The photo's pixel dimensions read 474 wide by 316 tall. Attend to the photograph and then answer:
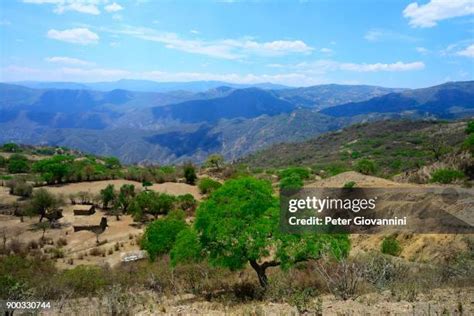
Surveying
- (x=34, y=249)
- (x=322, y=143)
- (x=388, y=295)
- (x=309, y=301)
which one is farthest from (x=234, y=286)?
(x=322, y=143)

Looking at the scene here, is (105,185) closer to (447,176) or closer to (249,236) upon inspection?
(447,176)

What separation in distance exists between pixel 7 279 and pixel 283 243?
26.8ft

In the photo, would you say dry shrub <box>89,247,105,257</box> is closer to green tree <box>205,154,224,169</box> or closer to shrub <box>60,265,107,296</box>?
shrub <box>60,265,107,296</box>

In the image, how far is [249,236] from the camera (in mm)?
11961

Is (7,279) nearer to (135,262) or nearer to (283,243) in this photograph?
(283,243)

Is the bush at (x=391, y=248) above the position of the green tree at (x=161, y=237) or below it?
above

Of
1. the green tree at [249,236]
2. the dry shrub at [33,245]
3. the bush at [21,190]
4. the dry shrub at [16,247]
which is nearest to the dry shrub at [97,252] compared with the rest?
the dry shrub at [16,247]

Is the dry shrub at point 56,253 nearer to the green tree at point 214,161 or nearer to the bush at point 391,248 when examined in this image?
the bush at point 391,248

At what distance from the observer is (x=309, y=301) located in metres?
10.0

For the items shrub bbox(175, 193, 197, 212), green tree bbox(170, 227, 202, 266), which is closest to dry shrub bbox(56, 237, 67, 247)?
shrub bbox(175, 193, 197, 212)

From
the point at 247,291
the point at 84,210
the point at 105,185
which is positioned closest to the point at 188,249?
the point at 247,291

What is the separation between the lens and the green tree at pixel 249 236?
467 inches

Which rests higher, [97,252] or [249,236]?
[249,236]

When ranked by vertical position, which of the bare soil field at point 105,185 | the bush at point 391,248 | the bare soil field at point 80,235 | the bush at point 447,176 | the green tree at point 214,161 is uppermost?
the bush at point 447,176
